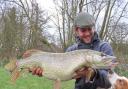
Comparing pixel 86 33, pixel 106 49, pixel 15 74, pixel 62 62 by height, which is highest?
pixel 86 33

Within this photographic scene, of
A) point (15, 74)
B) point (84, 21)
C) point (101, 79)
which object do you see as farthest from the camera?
point (101, 79)

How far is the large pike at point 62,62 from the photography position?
4.91m

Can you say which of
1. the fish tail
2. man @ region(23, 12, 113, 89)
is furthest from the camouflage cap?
the fish tail

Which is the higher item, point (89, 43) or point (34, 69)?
point (89, 43)

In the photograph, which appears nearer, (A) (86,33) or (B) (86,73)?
(B) (86,73)

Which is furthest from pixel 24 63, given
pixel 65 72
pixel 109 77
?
pixel 109 77

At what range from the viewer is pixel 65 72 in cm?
499

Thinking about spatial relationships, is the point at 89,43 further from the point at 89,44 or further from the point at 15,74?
the point at 15,74

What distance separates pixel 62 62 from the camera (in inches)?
197

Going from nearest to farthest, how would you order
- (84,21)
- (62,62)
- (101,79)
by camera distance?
(62,62), (84,21), (101,79)

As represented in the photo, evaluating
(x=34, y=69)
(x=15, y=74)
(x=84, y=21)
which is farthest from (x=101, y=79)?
(x=15, y=74)

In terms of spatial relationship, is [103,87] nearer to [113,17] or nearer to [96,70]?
[96,70]

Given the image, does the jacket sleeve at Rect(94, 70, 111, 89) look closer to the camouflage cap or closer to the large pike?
the large pike

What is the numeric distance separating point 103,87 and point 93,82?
0.17 meters
